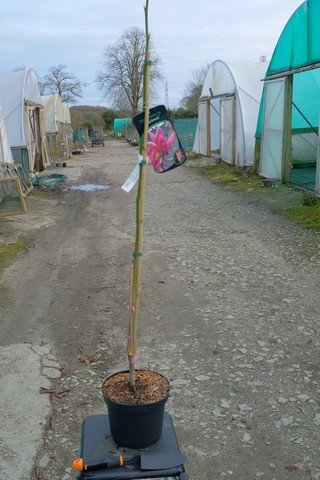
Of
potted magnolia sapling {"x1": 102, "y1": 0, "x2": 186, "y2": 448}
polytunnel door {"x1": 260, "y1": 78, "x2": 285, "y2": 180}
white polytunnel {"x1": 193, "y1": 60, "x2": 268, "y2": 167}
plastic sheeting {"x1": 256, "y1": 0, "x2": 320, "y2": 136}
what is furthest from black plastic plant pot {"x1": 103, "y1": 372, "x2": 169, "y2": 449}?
white polytunnel {"x1": 193, "y1": 60, "x2": 268, "y2": 167}

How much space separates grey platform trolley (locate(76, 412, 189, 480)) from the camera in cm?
197

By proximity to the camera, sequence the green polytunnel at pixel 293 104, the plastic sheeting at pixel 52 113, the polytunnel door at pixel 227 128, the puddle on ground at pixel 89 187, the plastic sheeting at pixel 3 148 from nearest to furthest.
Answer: the green polytunnel at pixel 293 104 → the plastic sheeting at pixel 3 148 → the puddle on ground at pixel 89 187 → the polytunnel door at pixel 227 128 → the plastic sheeting at pixel 52 113

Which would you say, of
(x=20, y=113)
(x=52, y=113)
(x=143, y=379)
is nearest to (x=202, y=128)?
(x=52, y=113)

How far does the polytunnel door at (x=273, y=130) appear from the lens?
1188 centimetres

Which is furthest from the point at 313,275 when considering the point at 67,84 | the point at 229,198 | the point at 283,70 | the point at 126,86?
the point at 67,84

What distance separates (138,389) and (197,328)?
2146 mm

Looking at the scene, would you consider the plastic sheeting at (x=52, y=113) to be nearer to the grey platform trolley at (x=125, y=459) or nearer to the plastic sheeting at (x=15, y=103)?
the plastic sheeting at (x=15, y=103)

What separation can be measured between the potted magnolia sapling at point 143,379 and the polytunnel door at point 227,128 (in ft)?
47.0

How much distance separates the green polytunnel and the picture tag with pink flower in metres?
7.69

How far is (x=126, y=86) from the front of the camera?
4572 cm

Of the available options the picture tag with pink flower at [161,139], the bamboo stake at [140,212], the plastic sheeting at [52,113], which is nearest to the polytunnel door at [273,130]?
the picture tag with pink flower at [161,139]

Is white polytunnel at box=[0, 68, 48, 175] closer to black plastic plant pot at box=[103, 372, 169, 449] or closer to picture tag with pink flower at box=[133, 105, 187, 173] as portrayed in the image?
picture tag with pink flower at box=[133, 105, 187, 173]

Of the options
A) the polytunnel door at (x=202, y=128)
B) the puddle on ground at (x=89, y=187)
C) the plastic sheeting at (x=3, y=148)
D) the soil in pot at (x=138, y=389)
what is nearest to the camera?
the soil in pot at (x=138, y=389)

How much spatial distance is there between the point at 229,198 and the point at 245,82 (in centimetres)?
676
